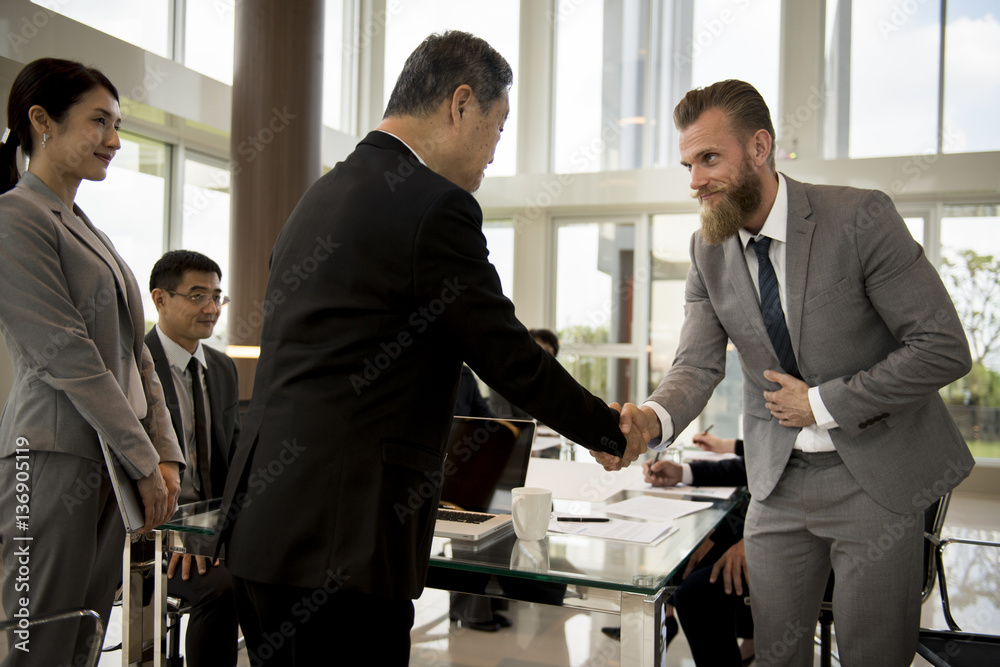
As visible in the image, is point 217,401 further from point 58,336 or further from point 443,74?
point 443,74

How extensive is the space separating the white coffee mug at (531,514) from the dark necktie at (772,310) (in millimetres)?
646

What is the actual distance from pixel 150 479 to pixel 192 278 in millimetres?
1135

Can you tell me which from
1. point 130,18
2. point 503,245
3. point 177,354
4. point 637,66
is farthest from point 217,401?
point 637,66

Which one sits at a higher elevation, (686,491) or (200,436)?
(200,436)

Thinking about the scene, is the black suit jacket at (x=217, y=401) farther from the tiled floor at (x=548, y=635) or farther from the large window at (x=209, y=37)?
the large window at (x=209, y=37)

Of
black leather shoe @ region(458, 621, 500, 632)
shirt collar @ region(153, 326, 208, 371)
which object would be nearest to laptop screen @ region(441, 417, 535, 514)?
shirt collar @ region(153, 326, 208, 371)

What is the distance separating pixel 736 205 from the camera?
5.91ft

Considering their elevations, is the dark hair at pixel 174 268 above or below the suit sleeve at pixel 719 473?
above

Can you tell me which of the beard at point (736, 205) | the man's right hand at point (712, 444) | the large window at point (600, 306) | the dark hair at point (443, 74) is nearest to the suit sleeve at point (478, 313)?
the dark hair at point (443, 74)

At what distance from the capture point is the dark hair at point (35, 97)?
71.8 inches

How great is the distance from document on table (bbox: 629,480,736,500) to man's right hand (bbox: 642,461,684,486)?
0.06ft

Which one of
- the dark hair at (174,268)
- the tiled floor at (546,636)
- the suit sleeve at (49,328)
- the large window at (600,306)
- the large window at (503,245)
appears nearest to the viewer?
the suit sleeve at (49,328)

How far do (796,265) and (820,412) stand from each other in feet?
1.11

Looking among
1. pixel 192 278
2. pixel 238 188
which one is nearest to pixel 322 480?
pixel 192 278
